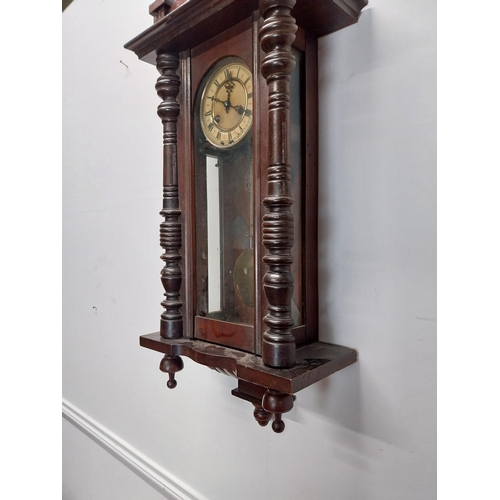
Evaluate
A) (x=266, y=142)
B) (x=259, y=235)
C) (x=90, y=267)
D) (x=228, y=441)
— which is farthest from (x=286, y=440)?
(x=90, y=267)

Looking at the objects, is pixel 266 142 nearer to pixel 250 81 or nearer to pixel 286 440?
pixel 250 81

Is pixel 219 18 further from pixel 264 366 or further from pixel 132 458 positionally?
pixel 132 458

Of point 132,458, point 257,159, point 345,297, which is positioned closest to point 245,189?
point 257,159

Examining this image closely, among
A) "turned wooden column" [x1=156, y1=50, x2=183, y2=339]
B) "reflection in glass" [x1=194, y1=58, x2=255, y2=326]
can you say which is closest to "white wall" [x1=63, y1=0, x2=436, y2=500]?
"reflection in glass" [x1=194, y1=58, x2=255, y2=326]

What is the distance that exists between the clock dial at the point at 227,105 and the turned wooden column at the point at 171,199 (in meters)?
0.06

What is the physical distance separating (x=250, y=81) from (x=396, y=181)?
26 cm

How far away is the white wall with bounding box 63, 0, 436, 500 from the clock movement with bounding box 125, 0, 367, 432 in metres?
0.04

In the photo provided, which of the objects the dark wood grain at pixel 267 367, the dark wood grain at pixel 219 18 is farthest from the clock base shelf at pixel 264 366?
the dark wood grain at pixel 219 18

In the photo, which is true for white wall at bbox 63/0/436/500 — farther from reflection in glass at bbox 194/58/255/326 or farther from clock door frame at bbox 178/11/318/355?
reflection in glass at bbox 194/58/255/326

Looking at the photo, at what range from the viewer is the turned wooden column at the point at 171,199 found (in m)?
0.66

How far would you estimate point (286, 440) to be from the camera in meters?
0.71

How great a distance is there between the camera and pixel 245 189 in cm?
60

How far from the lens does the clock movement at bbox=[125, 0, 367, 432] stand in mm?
496

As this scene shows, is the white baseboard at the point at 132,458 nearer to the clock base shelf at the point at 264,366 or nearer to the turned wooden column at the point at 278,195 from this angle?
the clock base shelf at the point at 264,366
